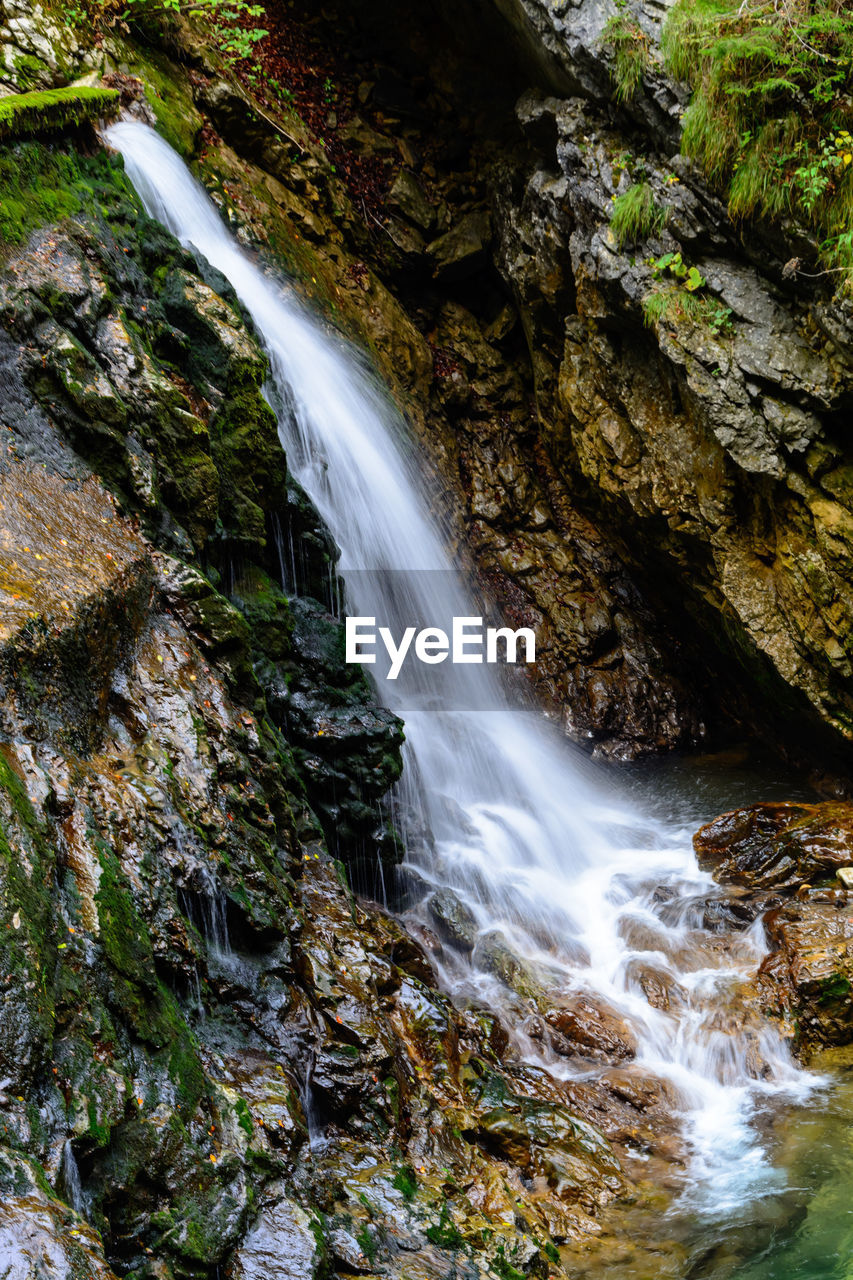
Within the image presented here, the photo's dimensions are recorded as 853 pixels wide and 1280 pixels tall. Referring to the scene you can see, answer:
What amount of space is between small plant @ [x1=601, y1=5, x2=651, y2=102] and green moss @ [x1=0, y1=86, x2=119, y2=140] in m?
4.23

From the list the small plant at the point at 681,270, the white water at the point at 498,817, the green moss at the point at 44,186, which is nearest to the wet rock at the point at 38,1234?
the white water at the point at 498,817

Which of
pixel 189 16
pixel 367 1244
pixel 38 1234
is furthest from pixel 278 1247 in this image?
pixel 189 16

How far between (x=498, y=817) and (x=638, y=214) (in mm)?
5444

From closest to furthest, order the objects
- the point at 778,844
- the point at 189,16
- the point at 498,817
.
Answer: the point at 778,844
the point at 498,817
the point at 189,16

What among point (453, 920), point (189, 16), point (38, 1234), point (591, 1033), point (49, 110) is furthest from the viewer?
point (189, 16)

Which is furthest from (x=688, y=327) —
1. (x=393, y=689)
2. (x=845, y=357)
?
(x=393, y=689)

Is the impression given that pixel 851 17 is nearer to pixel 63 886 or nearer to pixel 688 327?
pixel 688 327

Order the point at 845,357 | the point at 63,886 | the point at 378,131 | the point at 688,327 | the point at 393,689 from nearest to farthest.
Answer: the point at 63,886, the point at 845,357, the point at 688,327, the point at 393,689, the point at 378,131

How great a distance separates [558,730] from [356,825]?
481 cm

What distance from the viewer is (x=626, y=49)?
696 centimetres

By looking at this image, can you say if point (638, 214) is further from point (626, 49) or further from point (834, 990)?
point (834, 990)

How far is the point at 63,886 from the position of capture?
299cm

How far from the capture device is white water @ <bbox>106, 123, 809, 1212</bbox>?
17.6 feet

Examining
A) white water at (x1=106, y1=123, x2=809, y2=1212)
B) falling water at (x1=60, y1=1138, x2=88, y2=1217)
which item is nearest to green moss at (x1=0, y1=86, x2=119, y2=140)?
white water at (x1=106, y1=123, x2=809, y2=1212)
